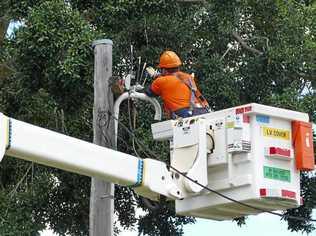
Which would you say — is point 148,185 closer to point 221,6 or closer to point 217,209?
point 217,209

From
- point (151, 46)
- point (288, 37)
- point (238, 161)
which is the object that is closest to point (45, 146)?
point (238, 161)

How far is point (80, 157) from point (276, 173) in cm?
171

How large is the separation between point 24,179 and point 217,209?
26.0 feet

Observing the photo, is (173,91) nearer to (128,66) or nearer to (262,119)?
(262,119)

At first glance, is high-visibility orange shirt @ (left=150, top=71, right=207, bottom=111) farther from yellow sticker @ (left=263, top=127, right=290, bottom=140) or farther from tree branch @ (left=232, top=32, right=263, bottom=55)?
tree branch @ (left=232, top=32, right=263, bottom=55)

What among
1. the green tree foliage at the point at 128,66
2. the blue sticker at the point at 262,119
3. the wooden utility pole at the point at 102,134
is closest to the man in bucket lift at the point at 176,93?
the wooden utility pole at the point at 102,134

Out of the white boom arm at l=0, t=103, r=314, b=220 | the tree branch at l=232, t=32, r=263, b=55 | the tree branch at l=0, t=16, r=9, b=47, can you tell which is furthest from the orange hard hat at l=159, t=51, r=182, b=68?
the tree branch at l=0, t=16, r=9, b=47

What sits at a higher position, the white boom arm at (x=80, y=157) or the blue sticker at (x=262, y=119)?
the blue sticker at (x=262, y=119)

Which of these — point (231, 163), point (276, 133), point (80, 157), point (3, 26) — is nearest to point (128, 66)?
point (3, 26)

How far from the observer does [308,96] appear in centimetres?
1405

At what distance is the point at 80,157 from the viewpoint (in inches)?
271

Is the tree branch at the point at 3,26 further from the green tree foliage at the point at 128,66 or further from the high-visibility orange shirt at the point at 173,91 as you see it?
the high-visibility orange shirt at the point at 173,91

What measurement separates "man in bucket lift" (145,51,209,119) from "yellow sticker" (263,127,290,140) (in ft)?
3.06

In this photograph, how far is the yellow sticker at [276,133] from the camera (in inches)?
307
